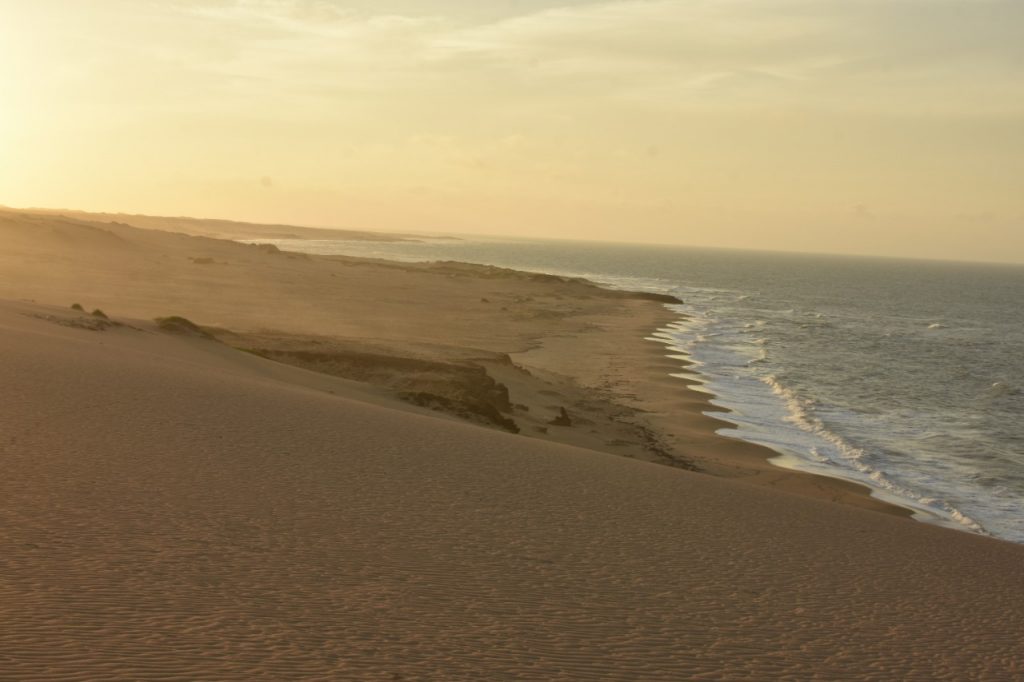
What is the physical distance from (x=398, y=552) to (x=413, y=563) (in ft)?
0.95

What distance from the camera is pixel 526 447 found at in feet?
48.8

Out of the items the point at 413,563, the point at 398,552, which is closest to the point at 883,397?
the point at 398,552

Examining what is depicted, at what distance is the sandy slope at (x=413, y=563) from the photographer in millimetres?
6168

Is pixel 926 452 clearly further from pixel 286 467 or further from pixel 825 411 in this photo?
pixel 286 467

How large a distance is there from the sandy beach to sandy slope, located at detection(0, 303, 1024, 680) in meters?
0.03

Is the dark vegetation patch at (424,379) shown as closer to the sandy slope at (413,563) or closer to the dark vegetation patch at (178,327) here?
the dark vegetation patch at (178,327)

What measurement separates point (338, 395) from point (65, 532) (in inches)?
433

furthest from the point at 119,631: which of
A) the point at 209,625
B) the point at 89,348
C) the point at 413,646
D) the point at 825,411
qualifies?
the point at 825,411

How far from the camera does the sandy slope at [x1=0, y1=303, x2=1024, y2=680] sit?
6168 millimetres

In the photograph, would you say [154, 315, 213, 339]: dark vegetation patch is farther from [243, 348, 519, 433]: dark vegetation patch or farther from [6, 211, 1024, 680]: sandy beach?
[6, 211, 1024, 680]: sandy beach

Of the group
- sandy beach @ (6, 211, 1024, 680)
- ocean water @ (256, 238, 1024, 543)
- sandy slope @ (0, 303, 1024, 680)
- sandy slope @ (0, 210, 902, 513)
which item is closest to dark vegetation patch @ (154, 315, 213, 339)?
sandy slope @ (0, 210, 902, 513)

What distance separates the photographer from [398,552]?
329 inches

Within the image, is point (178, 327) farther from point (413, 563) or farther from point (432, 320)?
point (432, 320)

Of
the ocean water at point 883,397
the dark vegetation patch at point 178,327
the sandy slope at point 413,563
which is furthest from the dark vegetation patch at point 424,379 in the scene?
the ocean water at point 883,397
